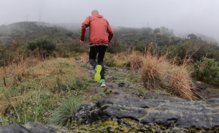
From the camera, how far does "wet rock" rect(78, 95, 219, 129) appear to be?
17.8 ft

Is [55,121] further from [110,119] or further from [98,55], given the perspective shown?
[98,55]

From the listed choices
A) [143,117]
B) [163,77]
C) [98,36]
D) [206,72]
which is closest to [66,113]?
[143,117]

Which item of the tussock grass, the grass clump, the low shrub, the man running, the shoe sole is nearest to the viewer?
the grass clump

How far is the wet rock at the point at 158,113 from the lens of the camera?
544cm

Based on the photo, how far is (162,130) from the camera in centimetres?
530

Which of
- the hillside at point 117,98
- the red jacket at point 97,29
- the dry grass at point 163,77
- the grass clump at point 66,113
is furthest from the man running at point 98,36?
the grass clump at point 66,113

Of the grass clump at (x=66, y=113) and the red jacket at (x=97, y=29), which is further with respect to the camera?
the red jacket at (x=97, y=29)

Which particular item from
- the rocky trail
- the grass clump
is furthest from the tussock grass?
the rocky trail

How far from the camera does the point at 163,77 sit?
11055 mm

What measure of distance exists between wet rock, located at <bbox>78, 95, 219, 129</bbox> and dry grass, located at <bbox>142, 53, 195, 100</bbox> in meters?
4.59

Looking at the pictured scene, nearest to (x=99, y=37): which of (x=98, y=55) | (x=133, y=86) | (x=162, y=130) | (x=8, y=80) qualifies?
(x=98, y=55)

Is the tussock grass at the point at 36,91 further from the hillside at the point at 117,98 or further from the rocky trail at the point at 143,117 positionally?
the rocky trail at the point at 143,117

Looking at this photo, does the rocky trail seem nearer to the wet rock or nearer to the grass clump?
the wet rock

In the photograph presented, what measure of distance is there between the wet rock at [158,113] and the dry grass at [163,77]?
4.59 metres
